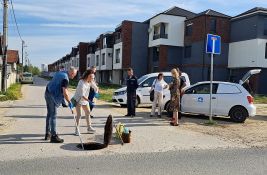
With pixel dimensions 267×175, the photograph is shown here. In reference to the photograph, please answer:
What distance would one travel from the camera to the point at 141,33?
49.6m

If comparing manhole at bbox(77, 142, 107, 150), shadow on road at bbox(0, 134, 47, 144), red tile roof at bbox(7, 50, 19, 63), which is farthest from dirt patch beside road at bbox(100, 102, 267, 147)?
red tile roof at bbox(7, 50, 19, 63)

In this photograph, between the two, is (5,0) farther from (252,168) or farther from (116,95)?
(252,168)

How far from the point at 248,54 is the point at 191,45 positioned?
7.74 metres

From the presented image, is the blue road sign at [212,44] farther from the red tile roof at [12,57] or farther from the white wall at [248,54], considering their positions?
the red tile roof at [12,57]

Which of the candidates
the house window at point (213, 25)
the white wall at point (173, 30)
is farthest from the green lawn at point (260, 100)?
the white wall at point (173, 30)

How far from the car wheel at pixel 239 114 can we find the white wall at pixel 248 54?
75.0 feet

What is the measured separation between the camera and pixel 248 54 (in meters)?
35.7

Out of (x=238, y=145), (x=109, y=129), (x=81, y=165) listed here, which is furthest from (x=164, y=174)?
(x=238, y=145)

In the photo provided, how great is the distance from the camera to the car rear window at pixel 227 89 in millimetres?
13094

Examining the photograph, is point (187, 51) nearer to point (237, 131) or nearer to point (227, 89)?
point (227, 89)

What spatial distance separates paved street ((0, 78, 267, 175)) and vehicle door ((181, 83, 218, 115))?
10.6 ft

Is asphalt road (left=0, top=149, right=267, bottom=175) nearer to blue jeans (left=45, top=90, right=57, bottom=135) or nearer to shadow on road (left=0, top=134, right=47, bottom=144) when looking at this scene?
blue jeans (left=45, top=90, right=57, bottom=135)

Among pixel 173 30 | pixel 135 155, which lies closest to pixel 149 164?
pixel 135 155

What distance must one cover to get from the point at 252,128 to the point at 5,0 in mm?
18600
